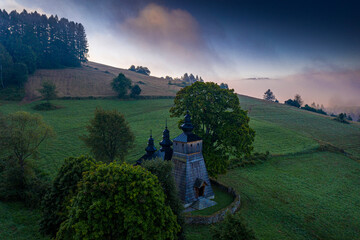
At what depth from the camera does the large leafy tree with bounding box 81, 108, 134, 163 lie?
2736 centimetres

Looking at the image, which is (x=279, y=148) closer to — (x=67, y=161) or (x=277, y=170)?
(x=277, y=170)

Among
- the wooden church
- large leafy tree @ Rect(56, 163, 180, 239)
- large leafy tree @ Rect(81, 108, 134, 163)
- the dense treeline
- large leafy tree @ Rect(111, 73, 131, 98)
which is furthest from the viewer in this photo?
large leafy tree @ Rect(111, 73, 131, 98)

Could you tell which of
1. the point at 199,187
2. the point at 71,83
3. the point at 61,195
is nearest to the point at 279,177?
the point at 199,187

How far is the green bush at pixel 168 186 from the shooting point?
15359 mm

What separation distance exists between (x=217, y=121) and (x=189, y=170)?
8841 millimetres

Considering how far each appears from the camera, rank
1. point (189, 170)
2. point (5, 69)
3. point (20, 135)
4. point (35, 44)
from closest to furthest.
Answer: point (189, 170) → point (20, 135) → point (5, 69) → point (35, 44)

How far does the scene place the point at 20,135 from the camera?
23.2 metres

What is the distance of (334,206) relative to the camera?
24469 mm

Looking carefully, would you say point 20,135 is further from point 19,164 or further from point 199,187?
point 199,187

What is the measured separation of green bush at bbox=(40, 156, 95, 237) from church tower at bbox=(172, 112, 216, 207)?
10.2 m

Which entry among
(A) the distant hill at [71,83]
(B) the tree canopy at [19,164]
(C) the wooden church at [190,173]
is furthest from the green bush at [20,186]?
(A) the distant hill at [71,83]

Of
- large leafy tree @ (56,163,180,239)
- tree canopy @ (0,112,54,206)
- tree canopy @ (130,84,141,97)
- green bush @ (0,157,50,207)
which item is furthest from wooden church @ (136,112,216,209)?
tree canopy @ (130,84,141,97)

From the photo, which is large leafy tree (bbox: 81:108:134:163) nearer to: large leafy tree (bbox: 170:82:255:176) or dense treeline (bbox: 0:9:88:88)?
large leafy tree (bbox: 170:82:255:176)

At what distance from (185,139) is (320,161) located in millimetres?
34701
